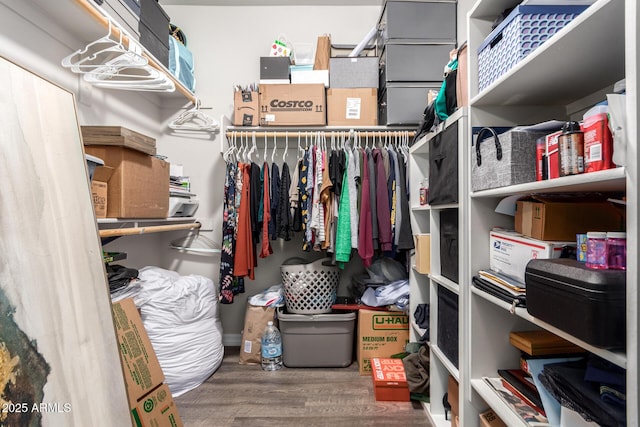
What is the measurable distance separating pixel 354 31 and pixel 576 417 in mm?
2719

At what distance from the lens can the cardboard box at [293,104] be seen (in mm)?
2211

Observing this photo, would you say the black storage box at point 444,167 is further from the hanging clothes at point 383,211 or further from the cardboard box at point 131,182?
the cardboard box at point 131,182

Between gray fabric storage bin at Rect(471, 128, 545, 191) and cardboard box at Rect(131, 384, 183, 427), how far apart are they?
167 cm

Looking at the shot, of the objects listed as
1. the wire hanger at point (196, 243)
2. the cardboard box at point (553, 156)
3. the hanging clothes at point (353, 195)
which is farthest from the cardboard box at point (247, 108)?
the cardboard box at point (553, 156)

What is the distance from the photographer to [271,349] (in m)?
2.12

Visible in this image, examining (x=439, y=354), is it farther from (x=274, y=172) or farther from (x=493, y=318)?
(x=274, y=172)

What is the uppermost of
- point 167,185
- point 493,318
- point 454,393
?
point 167,185

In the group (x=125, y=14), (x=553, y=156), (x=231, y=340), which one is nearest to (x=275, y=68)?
(x=125, y=14)

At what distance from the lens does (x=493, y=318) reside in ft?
3.81

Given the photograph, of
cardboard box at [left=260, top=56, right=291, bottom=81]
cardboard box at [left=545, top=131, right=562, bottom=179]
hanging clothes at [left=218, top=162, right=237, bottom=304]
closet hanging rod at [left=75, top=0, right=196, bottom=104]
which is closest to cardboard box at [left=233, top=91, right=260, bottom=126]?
cardboard box at [left=260, top=56, right=291, bottom=81]

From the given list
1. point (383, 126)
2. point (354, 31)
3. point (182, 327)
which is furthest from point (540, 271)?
point (354, 31)

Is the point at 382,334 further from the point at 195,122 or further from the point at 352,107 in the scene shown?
the point at 195,122

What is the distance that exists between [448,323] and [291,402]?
40.0 inches

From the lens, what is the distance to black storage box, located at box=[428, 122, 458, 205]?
1.28 m
